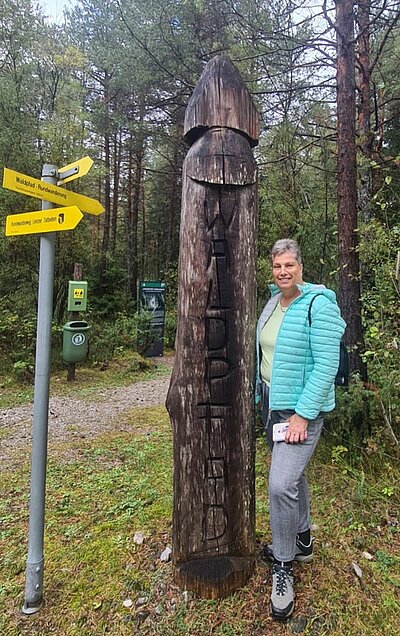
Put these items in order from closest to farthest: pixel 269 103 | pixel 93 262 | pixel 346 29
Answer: pixel 346 29, pixel 269 103, pixel 93 262

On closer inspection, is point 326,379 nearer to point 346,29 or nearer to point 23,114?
point 346,29

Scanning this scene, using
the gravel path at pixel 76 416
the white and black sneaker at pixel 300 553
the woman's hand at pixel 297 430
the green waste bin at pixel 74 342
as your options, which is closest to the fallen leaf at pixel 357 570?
the white and black sneaker at pixel 300 553

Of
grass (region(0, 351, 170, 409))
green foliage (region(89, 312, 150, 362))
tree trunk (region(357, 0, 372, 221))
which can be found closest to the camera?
tree trunk (region(357, 0, 372, 221))

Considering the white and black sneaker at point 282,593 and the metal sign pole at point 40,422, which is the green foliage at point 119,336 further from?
the white and black sneaker at point 282,593

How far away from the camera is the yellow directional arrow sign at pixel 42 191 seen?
6.05 ft

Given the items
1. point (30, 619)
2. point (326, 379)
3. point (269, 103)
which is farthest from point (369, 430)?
point (269, 103)

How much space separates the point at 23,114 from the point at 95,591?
8984 mm

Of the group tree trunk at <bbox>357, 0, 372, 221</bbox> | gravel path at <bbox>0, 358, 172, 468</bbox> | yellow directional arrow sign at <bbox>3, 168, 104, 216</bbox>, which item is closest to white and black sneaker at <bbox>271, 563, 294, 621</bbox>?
yellow directional arrow sign at <bbox>3, 168, 104, 216</bbox>

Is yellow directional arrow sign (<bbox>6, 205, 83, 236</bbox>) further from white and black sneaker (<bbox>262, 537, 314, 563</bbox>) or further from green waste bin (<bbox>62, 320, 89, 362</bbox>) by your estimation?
Answer: green waste bin (<bbox>62, 320, 89, 362</bbox>)

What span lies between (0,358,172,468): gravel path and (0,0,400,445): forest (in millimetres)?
1391

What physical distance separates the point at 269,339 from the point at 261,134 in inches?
312

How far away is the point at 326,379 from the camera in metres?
1.83

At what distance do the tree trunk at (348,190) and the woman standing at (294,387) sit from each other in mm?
2243

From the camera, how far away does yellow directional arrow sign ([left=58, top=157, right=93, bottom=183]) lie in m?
1.94
